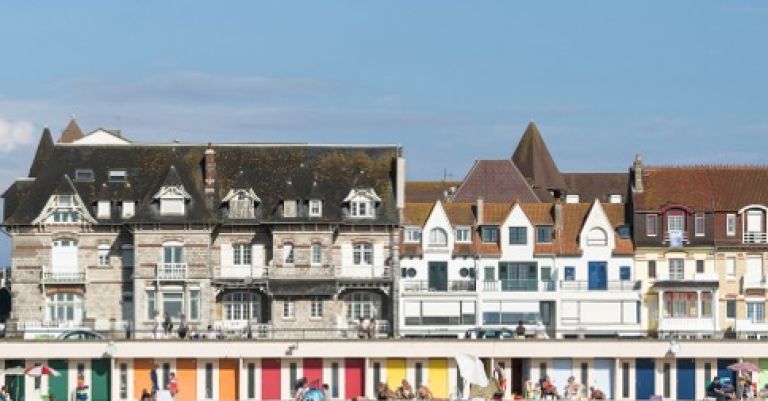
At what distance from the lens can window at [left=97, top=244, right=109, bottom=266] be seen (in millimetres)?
89312

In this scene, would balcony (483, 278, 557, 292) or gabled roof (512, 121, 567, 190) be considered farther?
gabled roof (512, 121, 567, 190)

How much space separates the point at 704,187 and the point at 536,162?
24703mm

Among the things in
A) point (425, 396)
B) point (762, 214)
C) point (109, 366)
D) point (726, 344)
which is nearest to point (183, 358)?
point (109, 366)

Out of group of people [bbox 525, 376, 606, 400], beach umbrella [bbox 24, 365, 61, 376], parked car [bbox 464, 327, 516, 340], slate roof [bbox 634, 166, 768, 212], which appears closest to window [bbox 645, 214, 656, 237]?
slate roof [bbox 634, 166, 768, 212]

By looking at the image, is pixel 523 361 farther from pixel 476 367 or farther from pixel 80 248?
pixel 80 248

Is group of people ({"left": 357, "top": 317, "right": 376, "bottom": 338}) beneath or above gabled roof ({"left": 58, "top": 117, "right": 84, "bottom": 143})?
beneath

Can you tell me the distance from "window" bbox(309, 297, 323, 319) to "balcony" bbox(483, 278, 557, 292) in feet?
24.2

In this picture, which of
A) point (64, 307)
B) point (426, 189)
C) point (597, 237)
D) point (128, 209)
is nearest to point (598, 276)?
point (597, 237)

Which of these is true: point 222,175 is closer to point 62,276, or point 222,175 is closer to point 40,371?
point 62,276

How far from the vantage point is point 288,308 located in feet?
289

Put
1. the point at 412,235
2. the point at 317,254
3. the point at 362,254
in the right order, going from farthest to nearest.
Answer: the point at 412,235
the point at 362,254
the point at 317,254

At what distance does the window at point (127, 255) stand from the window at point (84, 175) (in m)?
3.70

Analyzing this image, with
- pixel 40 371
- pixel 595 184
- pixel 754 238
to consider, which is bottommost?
pixel 40 371

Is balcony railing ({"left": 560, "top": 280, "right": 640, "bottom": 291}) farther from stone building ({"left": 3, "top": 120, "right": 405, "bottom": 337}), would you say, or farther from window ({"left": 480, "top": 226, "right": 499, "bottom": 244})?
stone building ({"left": 3, "top": 120, "right": 405, "bottom": 337})
